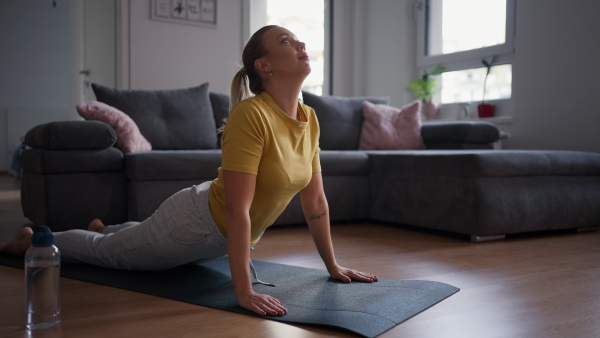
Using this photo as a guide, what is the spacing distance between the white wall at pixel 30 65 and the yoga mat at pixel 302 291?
822cm

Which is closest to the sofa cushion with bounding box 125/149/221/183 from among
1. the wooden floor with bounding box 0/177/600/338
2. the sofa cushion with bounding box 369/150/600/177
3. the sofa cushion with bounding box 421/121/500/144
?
the wooden floor with bounding box 0/177/600/338

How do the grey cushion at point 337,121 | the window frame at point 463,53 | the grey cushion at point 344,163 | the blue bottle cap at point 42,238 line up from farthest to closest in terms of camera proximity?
the window frame at point 463,53 → the grey cushion at point 337,121 → the grey cushion at point 344,163 → the blue bottle cap at point 42,238

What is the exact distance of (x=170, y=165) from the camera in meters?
3.09

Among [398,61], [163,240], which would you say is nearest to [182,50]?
[398,61]

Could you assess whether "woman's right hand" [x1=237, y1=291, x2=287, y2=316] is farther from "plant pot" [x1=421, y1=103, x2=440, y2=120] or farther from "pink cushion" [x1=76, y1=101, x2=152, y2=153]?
"plant pot" [x1=421, y1=103, x2=440, y2=120]

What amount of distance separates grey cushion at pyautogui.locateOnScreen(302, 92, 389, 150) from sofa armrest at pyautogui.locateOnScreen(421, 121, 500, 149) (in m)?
0.58

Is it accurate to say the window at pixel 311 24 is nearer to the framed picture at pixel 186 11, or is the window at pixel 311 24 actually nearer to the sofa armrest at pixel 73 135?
the framed picture at pixel 186 11

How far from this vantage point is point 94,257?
210 centimetres

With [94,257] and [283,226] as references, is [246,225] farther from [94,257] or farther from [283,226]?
[283,226]

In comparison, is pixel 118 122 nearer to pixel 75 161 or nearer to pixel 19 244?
pixel 75 161

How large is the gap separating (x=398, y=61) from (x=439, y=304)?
4182 mm

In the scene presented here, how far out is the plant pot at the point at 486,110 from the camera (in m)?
4.66

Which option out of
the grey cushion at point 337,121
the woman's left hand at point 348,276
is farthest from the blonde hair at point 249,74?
the grey cushion at point 337,121

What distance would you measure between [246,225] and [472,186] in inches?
64.6
